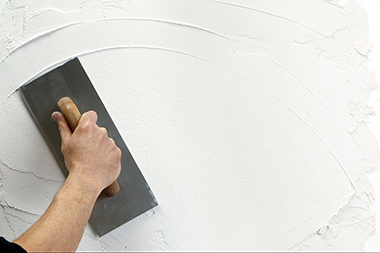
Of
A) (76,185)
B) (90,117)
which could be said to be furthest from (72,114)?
(76,185)

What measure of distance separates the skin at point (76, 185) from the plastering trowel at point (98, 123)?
5 cm

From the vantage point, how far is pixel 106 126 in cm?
98

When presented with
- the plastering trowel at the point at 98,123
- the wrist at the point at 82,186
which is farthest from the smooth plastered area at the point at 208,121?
the wrist at the point at 82,186

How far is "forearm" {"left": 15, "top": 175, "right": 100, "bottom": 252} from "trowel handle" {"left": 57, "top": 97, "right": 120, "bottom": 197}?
10 cm

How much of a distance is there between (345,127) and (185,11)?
68cm

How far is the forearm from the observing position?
0.69m

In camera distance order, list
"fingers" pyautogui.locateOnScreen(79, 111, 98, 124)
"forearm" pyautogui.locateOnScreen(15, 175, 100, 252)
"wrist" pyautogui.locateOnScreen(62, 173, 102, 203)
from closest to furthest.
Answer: "forearm" pyautogui.locateOnScreen(15, 175, 100, 252) → "wrist" pyautogui.locateOnScreen(62, 173, 102, 203) → "fingers" pyautogui.locateOnScreen(79, 111, 98, 124)

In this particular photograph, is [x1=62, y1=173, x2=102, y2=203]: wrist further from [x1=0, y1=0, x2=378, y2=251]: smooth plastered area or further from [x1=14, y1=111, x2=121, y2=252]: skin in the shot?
[x1=0, y1=0, x2=378, y2=251]: smooth plastered area

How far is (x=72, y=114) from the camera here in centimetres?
89

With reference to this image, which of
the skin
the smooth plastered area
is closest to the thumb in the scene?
the skin

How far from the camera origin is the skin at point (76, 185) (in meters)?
0.70

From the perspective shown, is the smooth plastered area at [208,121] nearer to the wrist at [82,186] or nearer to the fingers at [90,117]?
the fingers at [90,117]

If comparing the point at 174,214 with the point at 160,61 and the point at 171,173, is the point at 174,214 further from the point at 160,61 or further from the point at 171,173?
the point at 160,61

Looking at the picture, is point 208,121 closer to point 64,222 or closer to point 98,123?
point 98,123
